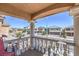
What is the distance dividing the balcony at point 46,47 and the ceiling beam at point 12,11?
357mm

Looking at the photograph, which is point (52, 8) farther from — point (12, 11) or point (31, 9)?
point (12, 11)

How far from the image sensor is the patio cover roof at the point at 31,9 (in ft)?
7.64

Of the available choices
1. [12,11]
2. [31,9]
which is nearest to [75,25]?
[31,9]

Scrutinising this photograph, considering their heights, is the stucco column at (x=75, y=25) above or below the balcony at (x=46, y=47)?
above

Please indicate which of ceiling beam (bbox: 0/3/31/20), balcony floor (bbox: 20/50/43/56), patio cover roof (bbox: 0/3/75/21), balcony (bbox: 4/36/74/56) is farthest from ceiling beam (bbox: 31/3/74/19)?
balcony floor (bbox: 20/50/43/56)

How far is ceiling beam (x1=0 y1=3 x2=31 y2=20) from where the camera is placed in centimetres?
233

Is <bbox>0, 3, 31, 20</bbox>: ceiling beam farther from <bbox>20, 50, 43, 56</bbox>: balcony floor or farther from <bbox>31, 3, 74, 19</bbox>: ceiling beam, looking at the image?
<bbox>20, 50, 43, 56</bbox>: balcony floor

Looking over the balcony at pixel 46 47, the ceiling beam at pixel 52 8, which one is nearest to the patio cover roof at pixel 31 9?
the ceiling beam at pixel 52 8

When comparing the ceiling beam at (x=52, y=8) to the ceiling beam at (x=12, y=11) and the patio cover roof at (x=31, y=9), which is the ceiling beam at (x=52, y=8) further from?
the ceiling beam at (x=12, y=11)

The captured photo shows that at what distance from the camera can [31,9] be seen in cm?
238

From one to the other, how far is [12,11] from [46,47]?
2.57ft

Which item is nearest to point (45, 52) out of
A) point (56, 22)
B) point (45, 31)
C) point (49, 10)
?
point (45, 31)

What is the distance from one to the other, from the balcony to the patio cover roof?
37 cm

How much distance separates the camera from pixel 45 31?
94.4 inches
